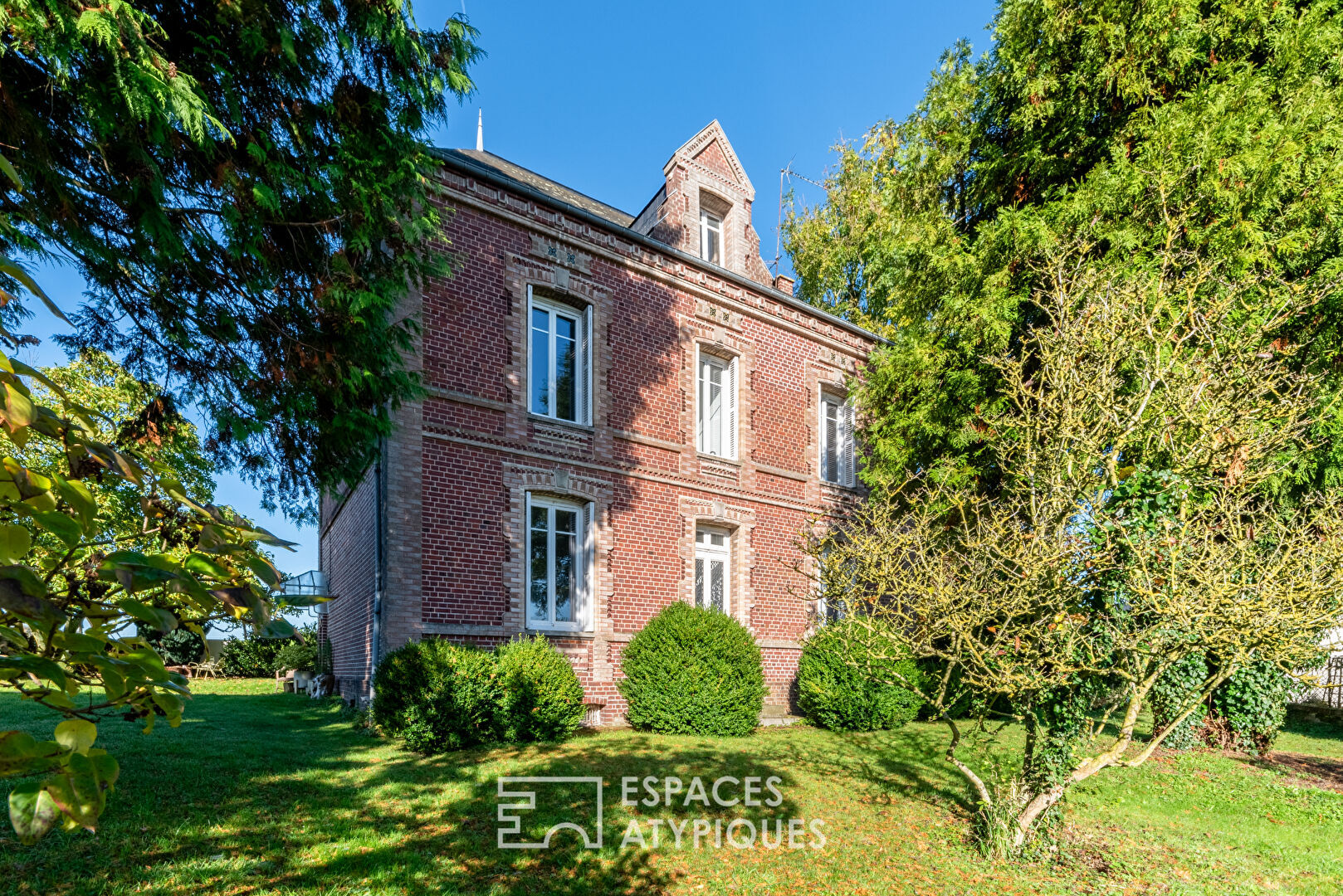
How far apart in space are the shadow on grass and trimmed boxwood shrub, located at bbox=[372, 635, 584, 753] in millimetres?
364

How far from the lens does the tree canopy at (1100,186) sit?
9469 mm

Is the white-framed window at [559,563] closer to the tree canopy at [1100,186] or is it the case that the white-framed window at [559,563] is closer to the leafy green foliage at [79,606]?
the tree canopy at [1100,186]

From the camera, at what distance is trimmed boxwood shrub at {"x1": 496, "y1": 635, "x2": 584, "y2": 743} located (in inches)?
354

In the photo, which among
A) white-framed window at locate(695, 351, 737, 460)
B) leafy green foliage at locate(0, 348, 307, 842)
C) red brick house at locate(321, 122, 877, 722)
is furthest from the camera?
white-framed window at locate(695, 351, 737, 460)

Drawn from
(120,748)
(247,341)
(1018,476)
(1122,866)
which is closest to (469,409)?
(247,341)

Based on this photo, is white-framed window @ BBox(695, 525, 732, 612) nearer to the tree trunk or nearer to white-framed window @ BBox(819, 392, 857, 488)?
white-framed window @ BBox(819, 392, 857, 488)

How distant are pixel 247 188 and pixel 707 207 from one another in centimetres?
1135

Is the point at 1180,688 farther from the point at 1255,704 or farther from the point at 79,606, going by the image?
the point at 79,606

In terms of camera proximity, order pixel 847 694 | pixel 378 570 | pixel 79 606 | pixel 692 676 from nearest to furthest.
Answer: pixel 79 606, pixel 378 570, pixel 692 676, pixel 847 694

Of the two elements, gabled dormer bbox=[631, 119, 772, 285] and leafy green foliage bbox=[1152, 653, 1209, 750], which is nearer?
leafy green foliage bbox=[1152, 653, 1209, 750]

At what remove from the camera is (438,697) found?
848 cm

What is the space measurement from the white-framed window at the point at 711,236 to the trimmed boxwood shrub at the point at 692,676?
7973 mm

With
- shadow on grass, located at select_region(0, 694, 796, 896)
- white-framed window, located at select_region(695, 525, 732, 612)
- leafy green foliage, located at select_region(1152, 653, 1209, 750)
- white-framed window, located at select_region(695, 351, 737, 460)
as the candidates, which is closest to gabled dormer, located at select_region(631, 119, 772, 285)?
white-framed window, located at select_region(695, 351, 737, 460)

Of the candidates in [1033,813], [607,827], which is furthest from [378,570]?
[1033,813]
